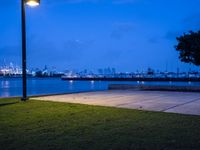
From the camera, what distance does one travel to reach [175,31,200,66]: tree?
21203 millimetres

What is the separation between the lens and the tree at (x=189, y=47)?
2120cm

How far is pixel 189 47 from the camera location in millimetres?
21656

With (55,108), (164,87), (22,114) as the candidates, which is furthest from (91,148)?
(164,87)

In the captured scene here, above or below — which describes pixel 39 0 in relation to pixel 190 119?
above

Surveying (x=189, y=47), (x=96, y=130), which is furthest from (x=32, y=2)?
(x=189, y=47)

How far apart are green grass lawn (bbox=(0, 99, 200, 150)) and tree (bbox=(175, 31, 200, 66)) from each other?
42.3 ft

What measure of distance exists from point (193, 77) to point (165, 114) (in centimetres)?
14828

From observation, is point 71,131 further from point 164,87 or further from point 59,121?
point 164,87

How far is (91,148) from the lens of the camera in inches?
216

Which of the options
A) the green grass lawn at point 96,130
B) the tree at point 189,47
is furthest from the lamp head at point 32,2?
the tree at point 189,47

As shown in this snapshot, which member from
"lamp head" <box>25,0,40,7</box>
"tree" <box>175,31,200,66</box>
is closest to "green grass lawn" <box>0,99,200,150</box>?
"lamp head" <box>25,0,40,7</box>

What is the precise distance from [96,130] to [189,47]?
53.0ft

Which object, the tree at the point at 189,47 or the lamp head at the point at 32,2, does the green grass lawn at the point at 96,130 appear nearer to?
the lamp head at the point at 32,2

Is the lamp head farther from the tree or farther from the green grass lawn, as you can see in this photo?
the tree
